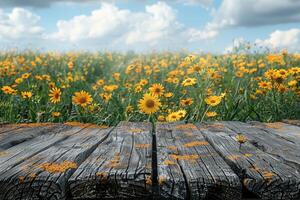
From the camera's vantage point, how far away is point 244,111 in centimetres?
459

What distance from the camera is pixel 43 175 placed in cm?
195

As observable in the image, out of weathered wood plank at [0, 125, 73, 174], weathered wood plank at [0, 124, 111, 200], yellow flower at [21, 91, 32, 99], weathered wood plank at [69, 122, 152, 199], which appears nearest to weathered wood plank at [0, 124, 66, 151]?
weathered wood plank at [0, 125, 73, 174]

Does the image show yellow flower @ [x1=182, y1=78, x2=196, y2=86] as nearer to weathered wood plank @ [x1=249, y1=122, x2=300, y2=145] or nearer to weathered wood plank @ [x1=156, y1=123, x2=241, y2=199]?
weathered wood plank @ [x1=249, y1=122, x2=300, y2=145]

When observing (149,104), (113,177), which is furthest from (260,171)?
(149,104)

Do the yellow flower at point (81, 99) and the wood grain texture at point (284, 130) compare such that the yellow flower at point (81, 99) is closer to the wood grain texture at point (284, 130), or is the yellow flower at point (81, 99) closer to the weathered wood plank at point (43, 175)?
the wood grain texture at point (284, 130)

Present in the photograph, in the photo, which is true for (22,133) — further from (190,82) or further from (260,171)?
(190,82)

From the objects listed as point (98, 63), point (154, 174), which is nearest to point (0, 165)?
point (154, 174)

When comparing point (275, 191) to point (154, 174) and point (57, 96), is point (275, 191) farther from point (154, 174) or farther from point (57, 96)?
point (57, 96)

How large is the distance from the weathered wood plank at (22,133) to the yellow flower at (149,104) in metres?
0.81

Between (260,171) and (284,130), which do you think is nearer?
(260,171)

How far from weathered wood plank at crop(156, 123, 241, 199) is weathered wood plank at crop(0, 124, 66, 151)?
0.88 m

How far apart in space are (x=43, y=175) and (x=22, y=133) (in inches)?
46.1

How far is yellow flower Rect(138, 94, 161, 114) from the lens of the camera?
13.0ft

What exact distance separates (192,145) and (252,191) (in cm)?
67
